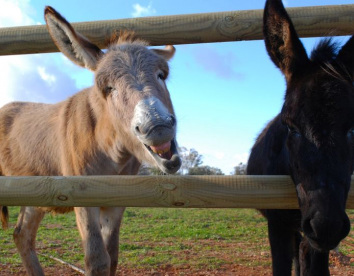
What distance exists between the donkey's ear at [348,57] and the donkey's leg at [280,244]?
1176 millimetres

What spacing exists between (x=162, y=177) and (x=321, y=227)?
0.91m

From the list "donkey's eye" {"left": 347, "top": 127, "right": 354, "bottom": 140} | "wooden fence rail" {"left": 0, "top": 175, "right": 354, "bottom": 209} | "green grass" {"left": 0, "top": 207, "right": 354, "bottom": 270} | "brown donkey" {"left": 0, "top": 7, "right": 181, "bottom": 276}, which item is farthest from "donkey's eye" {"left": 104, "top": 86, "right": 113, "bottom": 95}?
"green grass" {"left": 0, "top": 207, "right": 354, "bottom": 270}

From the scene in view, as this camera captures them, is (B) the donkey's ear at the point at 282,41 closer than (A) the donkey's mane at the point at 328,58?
No

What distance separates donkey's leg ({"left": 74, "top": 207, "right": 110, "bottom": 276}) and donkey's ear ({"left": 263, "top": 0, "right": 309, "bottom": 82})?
206 centimetres

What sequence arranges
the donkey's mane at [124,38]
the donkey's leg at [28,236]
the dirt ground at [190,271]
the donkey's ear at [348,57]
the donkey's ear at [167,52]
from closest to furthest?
the donkey's ear at [348,57] → the donkey's mane at [124,38] → the donkey's ear at [167,52] → the donkey's leg at [28,236] → the dirt ground at [190,271]

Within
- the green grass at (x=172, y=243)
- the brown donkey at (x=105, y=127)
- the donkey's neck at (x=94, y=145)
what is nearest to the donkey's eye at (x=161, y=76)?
the brown donkey at (x=105, y=127)

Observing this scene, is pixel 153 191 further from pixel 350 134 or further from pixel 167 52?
pixel 167 52

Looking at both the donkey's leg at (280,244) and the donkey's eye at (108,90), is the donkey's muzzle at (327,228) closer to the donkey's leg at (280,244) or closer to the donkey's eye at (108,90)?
the donkey's leg at (280,244)

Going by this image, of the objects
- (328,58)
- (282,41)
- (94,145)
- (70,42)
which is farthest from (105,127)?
(328,58)

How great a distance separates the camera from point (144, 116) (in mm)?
2748

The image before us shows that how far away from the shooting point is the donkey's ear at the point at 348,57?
8.29ft

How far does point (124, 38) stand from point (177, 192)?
6.13 ft

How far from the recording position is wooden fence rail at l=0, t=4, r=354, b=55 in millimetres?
3244

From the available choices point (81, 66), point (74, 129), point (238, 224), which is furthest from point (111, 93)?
point (238, 224)
